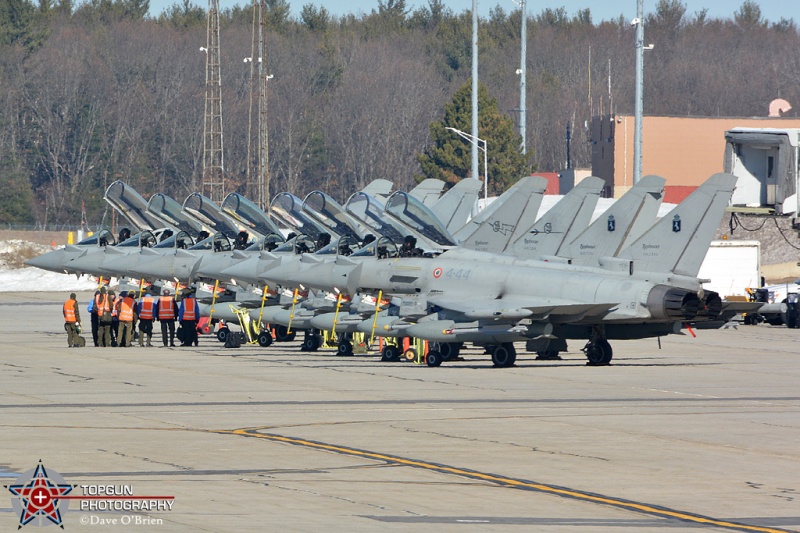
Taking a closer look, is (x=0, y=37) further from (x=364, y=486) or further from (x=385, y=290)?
(x=364, y=486)

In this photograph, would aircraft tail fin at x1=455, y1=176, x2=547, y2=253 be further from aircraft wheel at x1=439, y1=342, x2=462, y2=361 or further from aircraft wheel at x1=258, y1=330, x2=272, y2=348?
aircraft wheel at x1=258, y1=330, x2=272, y2=348

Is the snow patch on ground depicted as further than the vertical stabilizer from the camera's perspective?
Yes

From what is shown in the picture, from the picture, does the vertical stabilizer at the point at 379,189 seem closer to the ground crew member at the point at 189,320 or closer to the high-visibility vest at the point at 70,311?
the ground crew member at the point at 189,320

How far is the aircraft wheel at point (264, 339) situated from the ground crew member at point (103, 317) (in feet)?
12.7

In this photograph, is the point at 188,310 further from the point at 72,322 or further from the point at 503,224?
the point at 503,224

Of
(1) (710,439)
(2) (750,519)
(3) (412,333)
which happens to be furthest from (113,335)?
(2) (750,519)

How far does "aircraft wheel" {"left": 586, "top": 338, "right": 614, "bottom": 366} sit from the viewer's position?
2647 cm

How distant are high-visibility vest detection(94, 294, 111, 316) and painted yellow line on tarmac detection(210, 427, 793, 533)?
1650cm

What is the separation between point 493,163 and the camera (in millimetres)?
95438

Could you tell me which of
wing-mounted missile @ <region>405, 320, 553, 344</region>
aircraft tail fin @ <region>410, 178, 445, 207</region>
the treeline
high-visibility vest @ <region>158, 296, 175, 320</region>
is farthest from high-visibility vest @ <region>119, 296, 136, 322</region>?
the treeline

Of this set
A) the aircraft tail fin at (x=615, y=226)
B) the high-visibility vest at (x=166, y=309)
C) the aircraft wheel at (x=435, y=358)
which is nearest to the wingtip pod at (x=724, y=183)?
the aircraft tail fin at (x=615, y=226)

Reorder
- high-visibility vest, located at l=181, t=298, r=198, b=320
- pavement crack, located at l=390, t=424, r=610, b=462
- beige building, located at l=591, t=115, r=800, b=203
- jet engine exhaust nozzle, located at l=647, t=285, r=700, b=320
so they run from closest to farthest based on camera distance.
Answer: pavement crack, located at l=390, t=424, r=610, b=462
jet engine exhaust nozzle, located at l=647, t=285, r=700, b=320
high-visibility vest, located at l=181, t=298, r=198, b=320
beige building, located at l=591, t=115, r=800, b=203

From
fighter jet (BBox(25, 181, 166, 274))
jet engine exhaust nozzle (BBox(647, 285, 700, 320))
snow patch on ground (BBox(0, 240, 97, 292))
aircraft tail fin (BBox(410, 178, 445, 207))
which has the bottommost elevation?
snow patch on ground (BBox(0, 240, 97, 292))

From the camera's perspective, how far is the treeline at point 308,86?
336 feet
